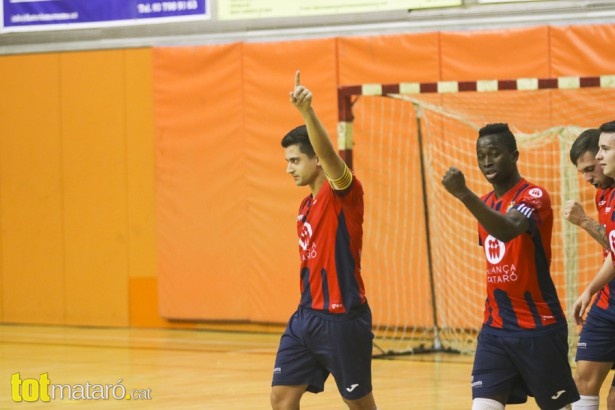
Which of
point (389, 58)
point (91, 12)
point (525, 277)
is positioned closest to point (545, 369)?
point (525, 277)

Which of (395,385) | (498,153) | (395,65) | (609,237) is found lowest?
(395,385)

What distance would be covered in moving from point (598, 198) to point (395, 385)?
11.9 feet

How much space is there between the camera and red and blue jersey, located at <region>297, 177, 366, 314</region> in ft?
21.7

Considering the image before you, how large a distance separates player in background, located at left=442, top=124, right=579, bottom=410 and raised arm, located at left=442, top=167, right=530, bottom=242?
10.2 inches

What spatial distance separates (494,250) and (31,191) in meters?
11.1

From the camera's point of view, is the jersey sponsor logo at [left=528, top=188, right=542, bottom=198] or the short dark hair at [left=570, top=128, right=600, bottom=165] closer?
the jersey sponsor logo at [left=528, top=188, right=542, bottom=198]

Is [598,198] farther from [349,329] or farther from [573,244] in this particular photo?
[573,244]

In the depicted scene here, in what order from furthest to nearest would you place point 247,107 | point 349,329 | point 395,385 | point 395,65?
1. point 247,107
2. point 395,65
3. point 395,385
4. point 349,329

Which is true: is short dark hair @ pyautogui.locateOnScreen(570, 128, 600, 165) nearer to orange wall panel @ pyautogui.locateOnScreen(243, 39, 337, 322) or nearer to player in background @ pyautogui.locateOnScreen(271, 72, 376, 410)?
player in background @ pyautogui.locateOnScreen(271, 72, 376, 410)

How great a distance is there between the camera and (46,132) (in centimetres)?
1617

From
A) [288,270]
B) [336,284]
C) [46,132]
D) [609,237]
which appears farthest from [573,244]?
[46,132]

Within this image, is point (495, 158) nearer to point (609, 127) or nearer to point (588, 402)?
point (609, 127)

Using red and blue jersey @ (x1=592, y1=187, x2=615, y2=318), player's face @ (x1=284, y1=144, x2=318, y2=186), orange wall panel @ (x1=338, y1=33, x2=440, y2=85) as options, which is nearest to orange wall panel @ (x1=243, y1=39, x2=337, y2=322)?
orange wall panel @ (x1=338, y1=33, x2=440, y2=85)

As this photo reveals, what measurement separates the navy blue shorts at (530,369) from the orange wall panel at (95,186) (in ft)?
32.8
